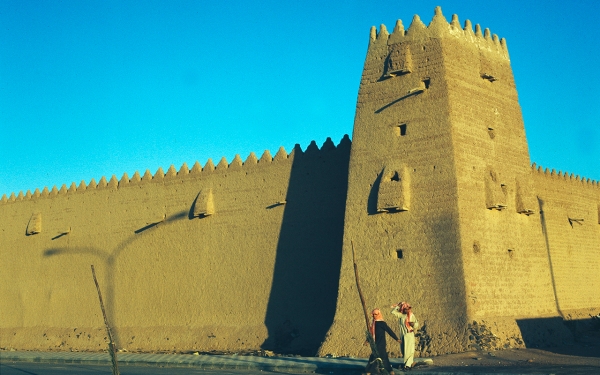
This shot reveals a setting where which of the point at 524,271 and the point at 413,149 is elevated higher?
the point at 413,149

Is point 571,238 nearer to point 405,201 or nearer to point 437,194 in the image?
point 437,194

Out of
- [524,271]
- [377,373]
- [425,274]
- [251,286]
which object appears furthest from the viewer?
[251,286]

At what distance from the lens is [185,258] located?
2280cm

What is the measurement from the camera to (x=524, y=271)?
1855cm

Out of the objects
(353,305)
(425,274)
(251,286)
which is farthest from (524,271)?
(251,286)

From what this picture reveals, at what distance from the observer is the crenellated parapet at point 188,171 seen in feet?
68.0

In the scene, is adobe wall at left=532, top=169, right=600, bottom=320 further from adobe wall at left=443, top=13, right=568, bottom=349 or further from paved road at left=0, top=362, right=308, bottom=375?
paved road at left=0, top=362, right=308, bottom=375

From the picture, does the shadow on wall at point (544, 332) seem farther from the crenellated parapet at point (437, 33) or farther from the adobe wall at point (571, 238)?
the crenellated parapet at point (437, 33)

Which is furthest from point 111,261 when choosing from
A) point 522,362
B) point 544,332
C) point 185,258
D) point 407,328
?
point 522,362

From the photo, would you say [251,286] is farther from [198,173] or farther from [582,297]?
[582,297]

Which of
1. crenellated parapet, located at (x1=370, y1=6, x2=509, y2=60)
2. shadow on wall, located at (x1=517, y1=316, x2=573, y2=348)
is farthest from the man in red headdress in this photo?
crenellated parapet, located at (x1=370, y1=6, x2=509, y2=60)

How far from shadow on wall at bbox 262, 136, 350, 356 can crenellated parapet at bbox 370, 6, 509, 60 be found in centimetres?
267

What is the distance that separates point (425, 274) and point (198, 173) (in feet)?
26.6

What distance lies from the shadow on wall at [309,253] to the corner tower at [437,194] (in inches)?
58.8
